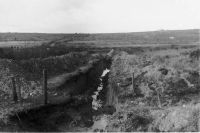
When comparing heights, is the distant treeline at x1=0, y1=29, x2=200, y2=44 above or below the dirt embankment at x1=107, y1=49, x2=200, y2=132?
above

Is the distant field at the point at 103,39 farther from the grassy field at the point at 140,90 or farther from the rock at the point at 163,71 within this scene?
the rock at the point at 163,71

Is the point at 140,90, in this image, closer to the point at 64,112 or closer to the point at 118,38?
the point at 64,112

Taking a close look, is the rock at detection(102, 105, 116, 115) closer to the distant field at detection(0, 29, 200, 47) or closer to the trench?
the trench

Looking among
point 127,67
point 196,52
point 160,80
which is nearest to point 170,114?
point 160,80

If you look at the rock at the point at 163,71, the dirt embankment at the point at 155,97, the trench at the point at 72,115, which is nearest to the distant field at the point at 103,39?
the dirt embankment at the point at 155,97

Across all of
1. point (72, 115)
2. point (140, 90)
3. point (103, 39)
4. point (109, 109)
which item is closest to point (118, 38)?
point (103, 39)

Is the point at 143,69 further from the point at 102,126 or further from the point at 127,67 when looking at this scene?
the point at 102,126

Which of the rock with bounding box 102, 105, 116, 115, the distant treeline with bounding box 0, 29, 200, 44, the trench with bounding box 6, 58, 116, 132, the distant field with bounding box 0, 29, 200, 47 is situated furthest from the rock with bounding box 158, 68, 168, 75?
the distant treeline with bounding box 0, 29, 200, 44

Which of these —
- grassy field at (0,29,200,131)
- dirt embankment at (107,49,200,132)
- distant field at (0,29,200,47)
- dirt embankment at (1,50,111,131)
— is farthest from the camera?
distant field at (0,29,200,47)
